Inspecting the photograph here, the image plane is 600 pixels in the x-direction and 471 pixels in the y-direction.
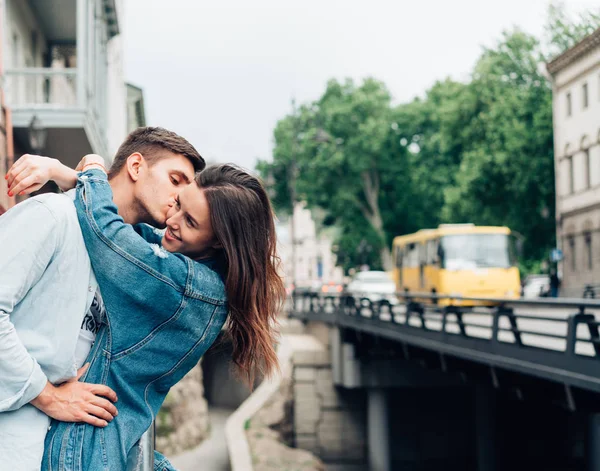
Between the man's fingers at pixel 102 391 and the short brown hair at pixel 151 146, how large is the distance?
601 millimetres

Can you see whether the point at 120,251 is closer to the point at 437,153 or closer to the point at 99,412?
the point at 99,412

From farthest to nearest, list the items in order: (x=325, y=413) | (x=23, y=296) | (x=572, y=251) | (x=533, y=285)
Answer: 1. (x=533, y=285)
2. (x=572, y=251)
3. (x=325, y=413)
4. (x=23, y=296)

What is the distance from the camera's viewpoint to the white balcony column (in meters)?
13.5

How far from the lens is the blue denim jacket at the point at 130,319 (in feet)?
6.88

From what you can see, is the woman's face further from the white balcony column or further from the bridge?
the white balcony column

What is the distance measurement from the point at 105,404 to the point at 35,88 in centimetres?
1283

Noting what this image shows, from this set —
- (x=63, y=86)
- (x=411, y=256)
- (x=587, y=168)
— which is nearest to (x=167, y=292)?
(x=63, y=86)

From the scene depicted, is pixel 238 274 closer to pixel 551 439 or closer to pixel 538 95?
pixel 551 439

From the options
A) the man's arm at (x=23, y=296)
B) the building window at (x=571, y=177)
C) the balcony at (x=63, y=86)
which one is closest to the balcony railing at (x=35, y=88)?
the balcony at (x=63, y=86)

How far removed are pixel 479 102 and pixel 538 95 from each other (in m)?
2.73

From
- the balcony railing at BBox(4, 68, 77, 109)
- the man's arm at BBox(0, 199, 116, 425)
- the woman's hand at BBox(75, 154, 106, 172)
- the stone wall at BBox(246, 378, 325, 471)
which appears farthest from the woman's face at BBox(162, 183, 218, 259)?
the stone wall at BBox(246, 378, 325, 471)

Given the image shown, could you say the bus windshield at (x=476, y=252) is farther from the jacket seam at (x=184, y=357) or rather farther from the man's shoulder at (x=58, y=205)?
the man's shoulder at (x=58, y=205)

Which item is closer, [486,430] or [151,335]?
[151,335]

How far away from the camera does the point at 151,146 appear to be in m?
2.43
